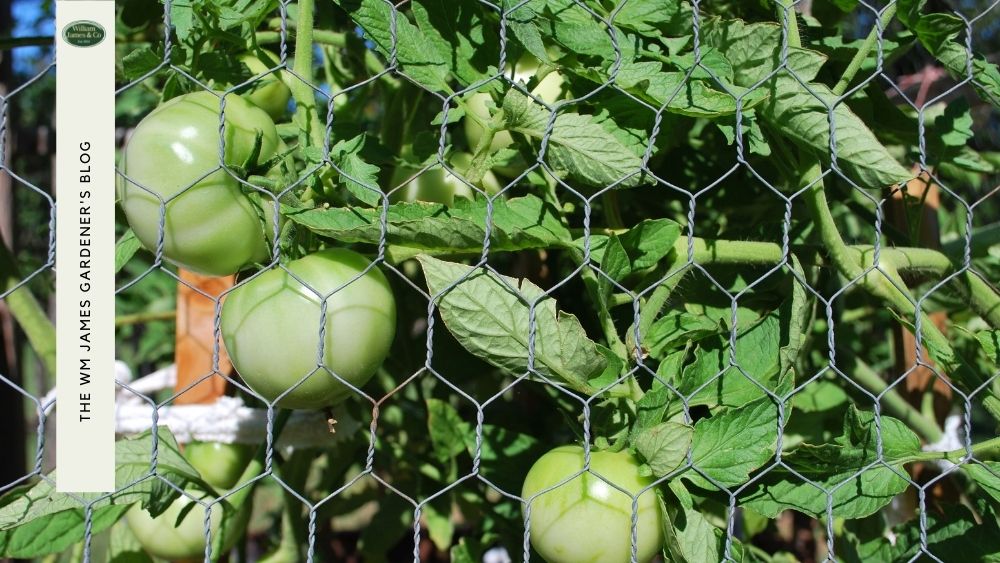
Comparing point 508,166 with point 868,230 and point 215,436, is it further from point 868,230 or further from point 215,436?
point 868,230

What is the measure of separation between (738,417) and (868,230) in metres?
0.76

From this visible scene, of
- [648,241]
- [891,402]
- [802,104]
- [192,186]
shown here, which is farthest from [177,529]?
[891,402]

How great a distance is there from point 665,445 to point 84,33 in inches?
17.0

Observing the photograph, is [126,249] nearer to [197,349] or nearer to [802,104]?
[197,349]

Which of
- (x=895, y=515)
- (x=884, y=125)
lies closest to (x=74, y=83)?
(x=884, y=125)

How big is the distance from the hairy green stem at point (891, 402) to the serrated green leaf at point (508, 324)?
0.42 m

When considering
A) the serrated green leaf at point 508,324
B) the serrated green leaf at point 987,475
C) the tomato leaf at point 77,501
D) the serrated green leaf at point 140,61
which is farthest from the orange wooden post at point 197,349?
the serrated green leaf at point 987,475

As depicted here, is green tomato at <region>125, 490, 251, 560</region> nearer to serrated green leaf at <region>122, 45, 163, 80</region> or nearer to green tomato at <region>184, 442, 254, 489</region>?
green tomato at <region>184, 442, 254, 489</region>

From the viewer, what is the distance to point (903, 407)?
94 centimetres

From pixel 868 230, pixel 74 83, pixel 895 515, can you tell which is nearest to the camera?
pixel 74 83

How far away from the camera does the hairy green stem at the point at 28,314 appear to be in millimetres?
849

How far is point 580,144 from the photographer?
58 centimetres

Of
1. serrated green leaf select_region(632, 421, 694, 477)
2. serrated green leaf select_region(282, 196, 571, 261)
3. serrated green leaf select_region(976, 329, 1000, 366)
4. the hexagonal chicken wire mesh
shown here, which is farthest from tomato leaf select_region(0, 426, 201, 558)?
serrated green leaf select_region(976, 329, 1000, 366)

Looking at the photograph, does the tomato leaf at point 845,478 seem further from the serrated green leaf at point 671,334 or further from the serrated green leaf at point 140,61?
the serrated green leaf at point 140,61
